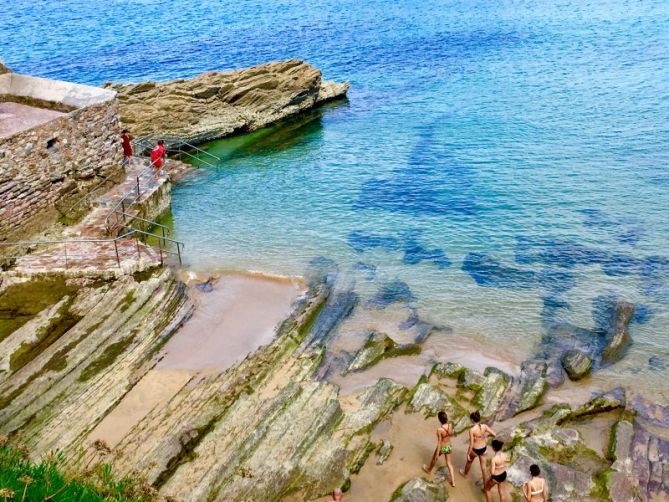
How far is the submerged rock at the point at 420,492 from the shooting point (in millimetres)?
17219

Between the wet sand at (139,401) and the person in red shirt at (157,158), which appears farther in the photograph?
the person in red shirt at (157,158)

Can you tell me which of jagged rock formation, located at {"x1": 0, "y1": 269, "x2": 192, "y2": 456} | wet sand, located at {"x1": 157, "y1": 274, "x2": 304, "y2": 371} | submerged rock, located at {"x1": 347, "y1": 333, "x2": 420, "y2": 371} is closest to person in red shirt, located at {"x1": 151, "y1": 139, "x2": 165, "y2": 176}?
wet sand, located at {"x1": 157, "y1": 274, "x2": 304, "y2": 371}

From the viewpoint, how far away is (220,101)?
51.3 meters

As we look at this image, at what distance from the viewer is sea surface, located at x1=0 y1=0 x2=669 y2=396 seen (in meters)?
29.0

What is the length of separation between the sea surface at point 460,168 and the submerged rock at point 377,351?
9.51 ft

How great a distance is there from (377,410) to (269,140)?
109ft

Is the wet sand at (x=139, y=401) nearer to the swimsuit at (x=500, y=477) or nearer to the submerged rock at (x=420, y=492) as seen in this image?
the submerged rock at (x=420, y=492)

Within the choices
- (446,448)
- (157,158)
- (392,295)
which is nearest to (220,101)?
(157,158)

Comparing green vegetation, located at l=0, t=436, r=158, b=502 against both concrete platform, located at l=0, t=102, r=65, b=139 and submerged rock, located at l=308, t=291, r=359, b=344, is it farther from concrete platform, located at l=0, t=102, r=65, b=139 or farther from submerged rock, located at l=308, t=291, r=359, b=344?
concrete platform, located at l=0, t=102, r=65, b=139

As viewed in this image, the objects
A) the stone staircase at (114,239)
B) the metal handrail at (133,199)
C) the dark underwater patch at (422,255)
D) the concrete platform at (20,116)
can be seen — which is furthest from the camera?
the dark underwater patch at (422,255)

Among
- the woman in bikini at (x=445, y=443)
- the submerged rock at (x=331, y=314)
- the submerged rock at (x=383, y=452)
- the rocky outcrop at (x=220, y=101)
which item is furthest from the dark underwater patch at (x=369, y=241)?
the rocky outcrop at (x=220, y=101)

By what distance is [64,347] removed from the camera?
2155 centimetres

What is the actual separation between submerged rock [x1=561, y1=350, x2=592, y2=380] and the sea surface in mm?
874

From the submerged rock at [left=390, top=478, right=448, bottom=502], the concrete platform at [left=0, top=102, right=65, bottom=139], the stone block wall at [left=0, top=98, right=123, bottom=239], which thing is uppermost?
the concrete platform at [left=0, top=102, right=65, bottom=139]
